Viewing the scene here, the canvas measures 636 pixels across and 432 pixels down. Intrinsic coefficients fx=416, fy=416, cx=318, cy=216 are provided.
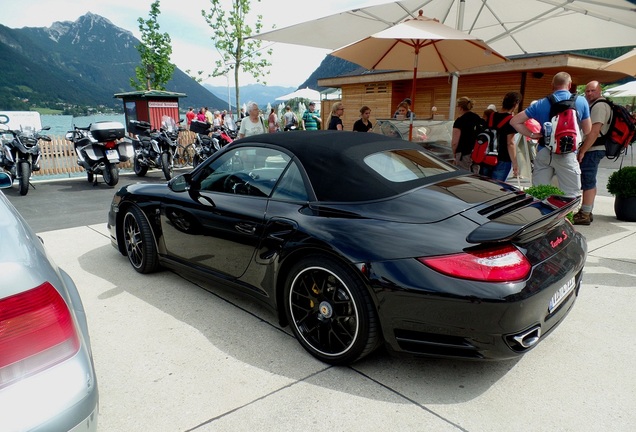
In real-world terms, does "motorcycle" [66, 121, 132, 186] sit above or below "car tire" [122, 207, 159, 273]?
above

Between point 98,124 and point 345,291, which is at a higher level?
point 98,124

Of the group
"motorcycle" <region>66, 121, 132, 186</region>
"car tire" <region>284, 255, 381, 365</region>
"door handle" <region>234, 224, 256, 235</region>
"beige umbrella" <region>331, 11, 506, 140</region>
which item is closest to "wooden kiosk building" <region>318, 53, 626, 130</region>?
"beige umbrella" <region>331, 11, 506, 140</region>

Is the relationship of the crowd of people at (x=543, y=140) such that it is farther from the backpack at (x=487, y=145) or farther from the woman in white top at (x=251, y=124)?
the woman in white top at (x=251, y=124)

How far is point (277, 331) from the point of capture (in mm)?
2930

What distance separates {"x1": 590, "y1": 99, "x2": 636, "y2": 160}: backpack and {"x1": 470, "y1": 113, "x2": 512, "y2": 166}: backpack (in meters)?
1.28

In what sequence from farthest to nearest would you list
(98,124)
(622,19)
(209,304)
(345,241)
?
(98,124)
(622,19)
(209,304)
(345,241)

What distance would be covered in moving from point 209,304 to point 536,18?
22.7 feet

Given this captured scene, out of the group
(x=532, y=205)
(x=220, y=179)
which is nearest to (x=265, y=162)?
(x=220, y=179)

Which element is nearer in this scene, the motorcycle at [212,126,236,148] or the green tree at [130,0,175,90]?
the motorcycle at [212,126,236,148]

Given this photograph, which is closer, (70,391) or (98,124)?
(70,391)

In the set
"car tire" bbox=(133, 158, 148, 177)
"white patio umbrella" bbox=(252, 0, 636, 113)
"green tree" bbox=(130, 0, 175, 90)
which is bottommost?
"car tire" bbox=(133, 158, 148, 177)

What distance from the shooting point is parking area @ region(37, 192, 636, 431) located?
2057 mm

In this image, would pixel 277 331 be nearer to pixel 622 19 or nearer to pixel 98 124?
pixel 622 19

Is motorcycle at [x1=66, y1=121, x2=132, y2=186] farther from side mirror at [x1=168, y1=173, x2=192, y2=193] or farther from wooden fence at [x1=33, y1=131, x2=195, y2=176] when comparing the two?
side mirror at [x1=168, y1=173, x2=192, y2=193]
